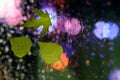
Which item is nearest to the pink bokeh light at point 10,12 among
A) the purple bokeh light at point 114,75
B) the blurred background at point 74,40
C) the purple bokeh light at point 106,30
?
the blurred background at point 74,40

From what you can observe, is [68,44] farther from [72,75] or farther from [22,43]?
[22,43]

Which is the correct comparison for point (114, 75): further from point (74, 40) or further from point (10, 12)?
point (10, 12)

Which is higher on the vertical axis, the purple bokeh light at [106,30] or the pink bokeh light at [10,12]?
the pink bokeh light at [10,12]

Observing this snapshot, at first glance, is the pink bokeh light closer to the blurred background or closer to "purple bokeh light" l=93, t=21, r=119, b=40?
the blurred background

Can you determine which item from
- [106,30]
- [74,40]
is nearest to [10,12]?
[74,40]

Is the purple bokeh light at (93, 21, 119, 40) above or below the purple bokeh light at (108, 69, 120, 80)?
above

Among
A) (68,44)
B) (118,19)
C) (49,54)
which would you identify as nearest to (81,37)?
(68,44)

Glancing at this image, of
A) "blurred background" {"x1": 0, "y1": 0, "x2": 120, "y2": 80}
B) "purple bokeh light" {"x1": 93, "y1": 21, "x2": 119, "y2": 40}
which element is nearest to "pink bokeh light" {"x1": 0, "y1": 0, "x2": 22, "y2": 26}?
"blurred background" {"x1": 0, "y1": 0, "x2": 120, "y2": 80}

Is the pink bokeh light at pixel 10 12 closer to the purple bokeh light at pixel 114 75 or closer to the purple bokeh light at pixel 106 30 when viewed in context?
the purple bokeh light at pixel 106 30

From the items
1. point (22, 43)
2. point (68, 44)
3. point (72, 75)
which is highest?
point (22, 43)

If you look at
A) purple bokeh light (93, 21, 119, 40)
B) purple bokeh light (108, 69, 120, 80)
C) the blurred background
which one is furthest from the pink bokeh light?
purple bokeh light (108, 69, 120, 80)

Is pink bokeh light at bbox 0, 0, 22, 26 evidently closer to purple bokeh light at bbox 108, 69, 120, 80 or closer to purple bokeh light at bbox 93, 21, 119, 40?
purple bokeh light at bbox 93, 21, 119, 40
